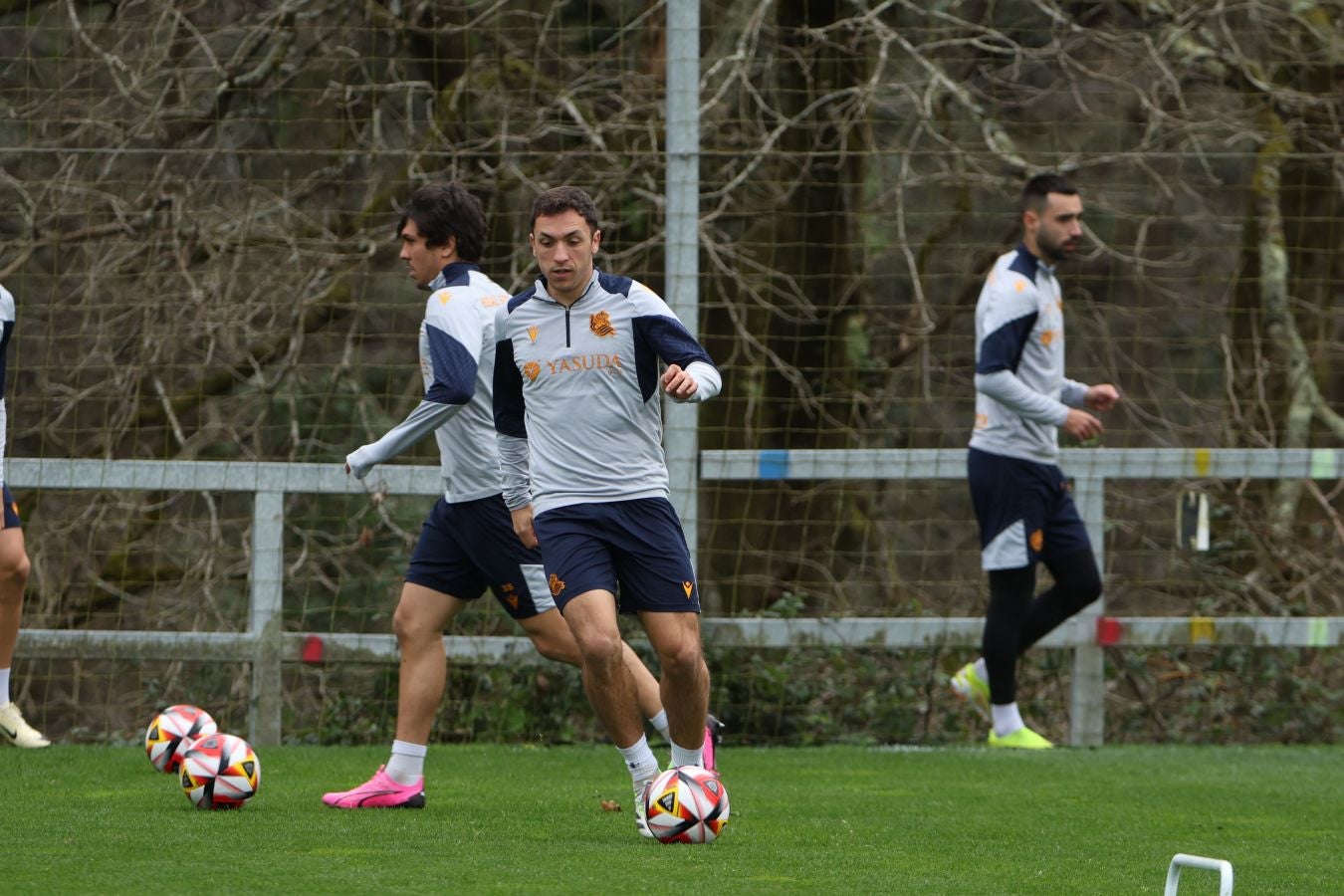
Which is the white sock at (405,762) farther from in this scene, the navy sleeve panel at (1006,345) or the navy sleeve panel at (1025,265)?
the navy sleeve panel at (1025,265)

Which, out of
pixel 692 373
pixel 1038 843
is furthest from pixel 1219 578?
pixel 692 373

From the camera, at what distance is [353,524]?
10.2m

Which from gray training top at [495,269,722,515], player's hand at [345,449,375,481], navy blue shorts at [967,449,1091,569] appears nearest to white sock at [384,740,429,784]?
player's hand at [345,449,375,481]

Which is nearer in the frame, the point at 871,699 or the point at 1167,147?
the point at 871,699

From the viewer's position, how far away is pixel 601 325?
18.1ft

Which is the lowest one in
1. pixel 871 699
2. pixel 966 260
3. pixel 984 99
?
pixel 871 699

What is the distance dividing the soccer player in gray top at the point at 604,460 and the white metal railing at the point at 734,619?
9.07 feet

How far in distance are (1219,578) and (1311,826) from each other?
4312 mm

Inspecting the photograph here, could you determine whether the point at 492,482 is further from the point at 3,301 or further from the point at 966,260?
the point at 966,260

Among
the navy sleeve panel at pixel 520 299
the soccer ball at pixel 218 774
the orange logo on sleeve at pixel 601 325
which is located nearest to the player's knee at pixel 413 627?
the soccer ball at pixel 218 774

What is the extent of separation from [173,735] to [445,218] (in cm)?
188

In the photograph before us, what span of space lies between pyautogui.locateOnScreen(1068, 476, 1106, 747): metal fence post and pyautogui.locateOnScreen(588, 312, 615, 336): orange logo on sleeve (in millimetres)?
3660

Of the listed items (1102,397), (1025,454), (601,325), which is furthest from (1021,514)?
(601,325)

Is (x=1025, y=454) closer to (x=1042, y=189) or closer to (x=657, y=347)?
(x=1042, y=189)
